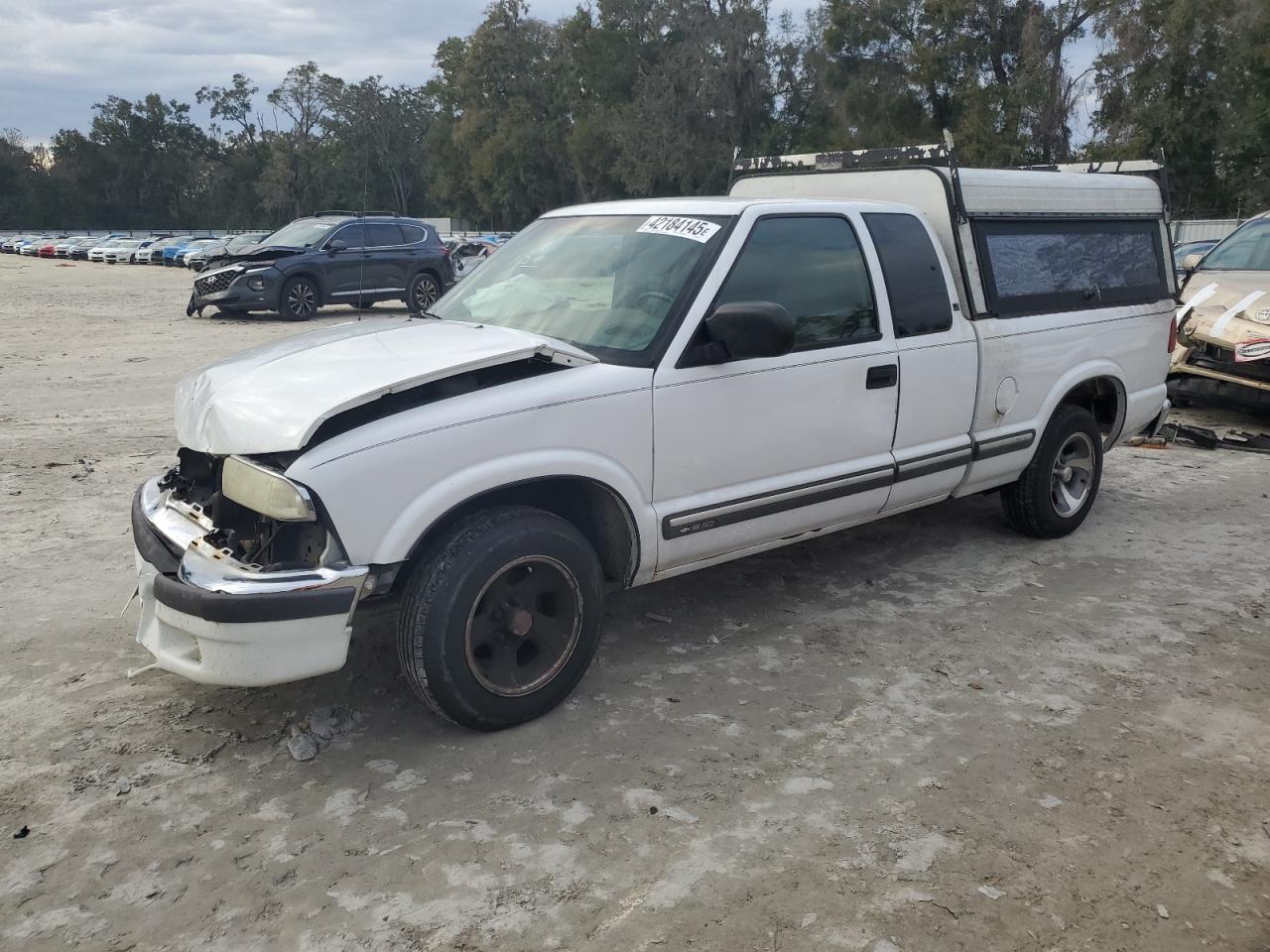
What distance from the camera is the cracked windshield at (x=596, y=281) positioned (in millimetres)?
3855

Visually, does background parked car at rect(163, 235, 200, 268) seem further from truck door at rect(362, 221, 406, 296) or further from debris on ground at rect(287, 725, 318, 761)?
debris on ground at rect(287, 725, 318, 761)

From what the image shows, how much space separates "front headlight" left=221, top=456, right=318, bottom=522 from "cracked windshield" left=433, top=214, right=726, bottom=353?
4.13 feet

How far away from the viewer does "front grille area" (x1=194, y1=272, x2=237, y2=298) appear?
16734mm

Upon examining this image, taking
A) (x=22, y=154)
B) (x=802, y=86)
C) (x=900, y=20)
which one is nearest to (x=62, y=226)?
(x=22, y=154)

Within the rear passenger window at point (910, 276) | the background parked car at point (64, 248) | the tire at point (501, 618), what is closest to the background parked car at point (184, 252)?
the background parked car at point (64, 248)

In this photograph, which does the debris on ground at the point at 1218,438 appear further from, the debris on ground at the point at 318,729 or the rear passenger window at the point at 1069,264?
the debris on ground at the point at 318,729

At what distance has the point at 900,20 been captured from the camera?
147 feet

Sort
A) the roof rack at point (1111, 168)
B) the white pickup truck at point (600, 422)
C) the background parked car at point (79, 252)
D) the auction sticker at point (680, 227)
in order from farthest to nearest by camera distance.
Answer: the background parked car at point (79, 252)
the roof rack at point (1111, 168)
the auction sticker at point (680, 227)
the white pickup truck at point (600, 422)

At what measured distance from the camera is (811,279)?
4230mm

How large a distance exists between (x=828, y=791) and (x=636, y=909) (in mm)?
814

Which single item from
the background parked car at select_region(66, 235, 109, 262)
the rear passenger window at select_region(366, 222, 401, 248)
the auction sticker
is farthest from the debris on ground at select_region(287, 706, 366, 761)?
the background parked car at select_region(66, 235, 109, 262)

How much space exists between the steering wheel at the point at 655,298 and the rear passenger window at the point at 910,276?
116cm

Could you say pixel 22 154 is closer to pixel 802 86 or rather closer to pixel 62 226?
pixel 62 226

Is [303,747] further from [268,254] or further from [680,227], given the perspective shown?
[268,254]
